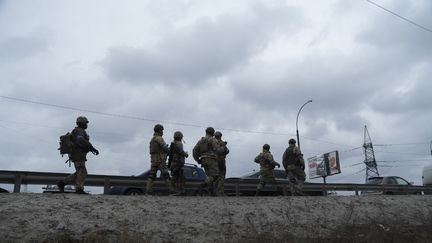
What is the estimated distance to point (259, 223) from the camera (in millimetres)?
9438

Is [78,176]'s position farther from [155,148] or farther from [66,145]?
[155,148]

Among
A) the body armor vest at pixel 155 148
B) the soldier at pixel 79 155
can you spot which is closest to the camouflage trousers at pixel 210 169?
the body armor vest at pixel 155 148

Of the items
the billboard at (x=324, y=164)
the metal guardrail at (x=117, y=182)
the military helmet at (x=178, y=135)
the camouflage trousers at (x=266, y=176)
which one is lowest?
the metal guardrail at (x=117, y=182)

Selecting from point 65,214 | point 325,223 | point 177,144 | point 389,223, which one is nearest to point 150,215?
point 65,214

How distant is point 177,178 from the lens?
11625 millimetres

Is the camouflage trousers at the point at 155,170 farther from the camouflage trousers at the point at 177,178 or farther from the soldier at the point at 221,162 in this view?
the soldier at the point at 221,162

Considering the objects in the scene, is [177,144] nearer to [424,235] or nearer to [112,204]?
[112,204]

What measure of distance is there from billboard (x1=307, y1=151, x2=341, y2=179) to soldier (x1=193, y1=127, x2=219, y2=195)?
40059 millimetres

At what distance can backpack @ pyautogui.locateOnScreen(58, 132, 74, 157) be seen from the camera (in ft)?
32.8

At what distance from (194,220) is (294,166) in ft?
17.9

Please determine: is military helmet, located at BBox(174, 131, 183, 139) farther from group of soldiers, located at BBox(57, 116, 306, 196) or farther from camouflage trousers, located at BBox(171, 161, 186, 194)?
camouflage trousers, located at BBox(171, 161, 186, 194)

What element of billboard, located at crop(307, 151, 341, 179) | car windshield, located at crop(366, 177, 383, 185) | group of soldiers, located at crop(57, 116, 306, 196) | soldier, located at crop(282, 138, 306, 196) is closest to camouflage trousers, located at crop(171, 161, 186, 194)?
group of soldiers, located at crop(57, 116, 306, 196)

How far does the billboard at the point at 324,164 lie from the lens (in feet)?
170

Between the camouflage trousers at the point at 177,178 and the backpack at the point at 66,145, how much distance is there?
8.31 feet
